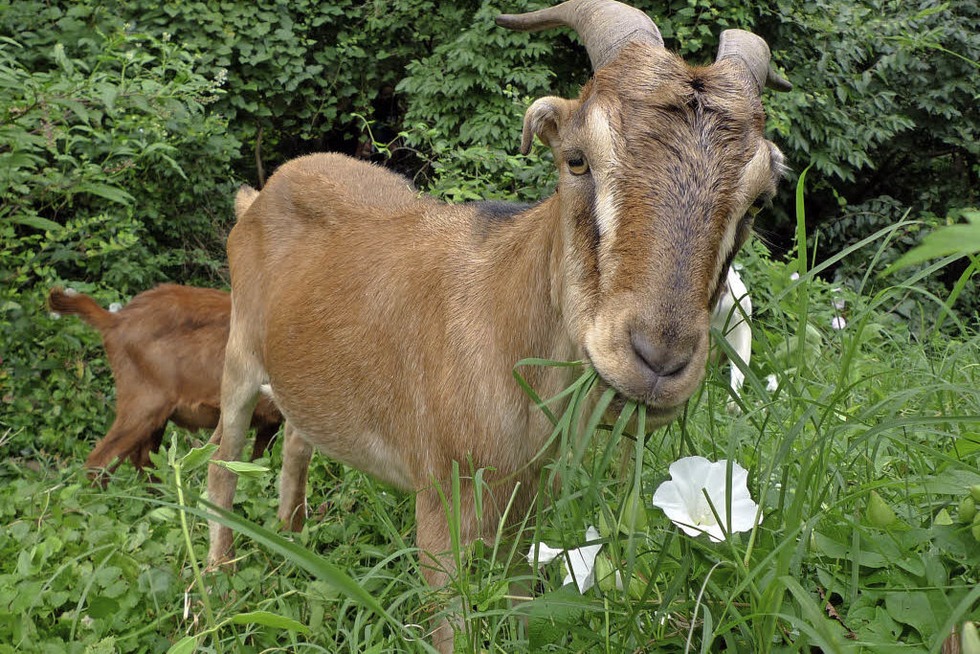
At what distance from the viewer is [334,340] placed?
331 cm

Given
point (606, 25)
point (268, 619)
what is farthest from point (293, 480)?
point (268, 619)

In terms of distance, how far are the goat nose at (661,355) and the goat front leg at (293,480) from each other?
2.63 metres

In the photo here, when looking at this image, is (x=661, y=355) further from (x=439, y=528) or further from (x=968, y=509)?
(x=439, y=528)

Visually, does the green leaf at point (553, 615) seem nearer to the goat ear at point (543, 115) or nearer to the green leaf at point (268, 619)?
the green leaf at point (268, 619)

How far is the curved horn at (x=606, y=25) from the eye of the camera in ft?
7.84

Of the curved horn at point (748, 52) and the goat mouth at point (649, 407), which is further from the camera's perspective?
the curved horn at point (748, 52)

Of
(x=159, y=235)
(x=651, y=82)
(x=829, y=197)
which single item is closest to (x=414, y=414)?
(x=651, y=82)

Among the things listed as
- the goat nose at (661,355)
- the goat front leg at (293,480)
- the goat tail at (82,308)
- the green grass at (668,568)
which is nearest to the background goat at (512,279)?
the goat nose at (661,355)

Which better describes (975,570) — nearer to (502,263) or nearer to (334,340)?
(502,263)

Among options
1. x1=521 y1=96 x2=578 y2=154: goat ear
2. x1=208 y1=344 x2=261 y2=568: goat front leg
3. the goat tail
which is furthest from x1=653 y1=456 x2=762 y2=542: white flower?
the goat tail

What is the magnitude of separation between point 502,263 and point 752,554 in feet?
4.41

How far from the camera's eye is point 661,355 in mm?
1831

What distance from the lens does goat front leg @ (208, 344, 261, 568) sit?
4027mm

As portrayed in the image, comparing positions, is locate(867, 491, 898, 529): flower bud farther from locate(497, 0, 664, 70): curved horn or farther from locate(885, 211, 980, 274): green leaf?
locate(497, 0, 664, 70): curved horn
